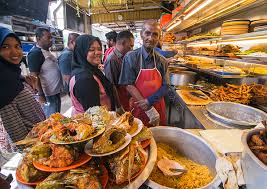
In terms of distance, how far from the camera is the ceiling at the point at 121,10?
671 centimetres

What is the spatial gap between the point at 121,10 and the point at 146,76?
6.64 metres

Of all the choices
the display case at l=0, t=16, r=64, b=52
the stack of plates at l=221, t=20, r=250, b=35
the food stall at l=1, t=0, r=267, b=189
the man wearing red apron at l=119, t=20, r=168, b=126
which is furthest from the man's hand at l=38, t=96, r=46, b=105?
the stack of plates at l=221, t=20, r=250, b=35

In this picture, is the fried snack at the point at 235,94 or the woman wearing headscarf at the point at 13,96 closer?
the woman wearing headscarf at the point at 13,96

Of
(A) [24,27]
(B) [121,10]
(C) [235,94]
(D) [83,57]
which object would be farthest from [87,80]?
(B) [121,10]

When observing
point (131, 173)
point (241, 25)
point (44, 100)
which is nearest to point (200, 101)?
point (241, 25)

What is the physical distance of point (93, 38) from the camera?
1626mm

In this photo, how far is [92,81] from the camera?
4.82ft

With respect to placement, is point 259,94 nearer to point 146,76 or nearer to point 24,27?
point 146,76

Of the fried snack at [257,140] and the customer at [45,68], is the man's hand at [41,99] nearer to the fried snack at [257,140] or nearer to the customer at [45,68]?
the customer at [45,68]

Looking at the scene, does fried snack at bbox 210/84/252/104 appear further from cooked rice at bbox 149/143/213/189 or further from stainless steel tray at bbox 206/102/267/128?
cooked rice at bbox 149/143/213/189

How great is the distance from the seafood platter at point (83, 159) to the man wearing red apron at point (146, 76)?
119 cm

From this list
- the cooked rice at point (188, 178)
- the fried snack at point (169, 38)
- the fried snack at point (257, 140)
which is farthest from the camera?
the fried snack at point (169, 38)

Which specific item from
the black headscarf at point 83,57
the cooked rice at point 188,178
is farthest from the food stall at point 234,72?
the black headscarf at point 83,57

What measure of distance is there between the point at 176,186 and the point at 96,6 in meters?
7.47
